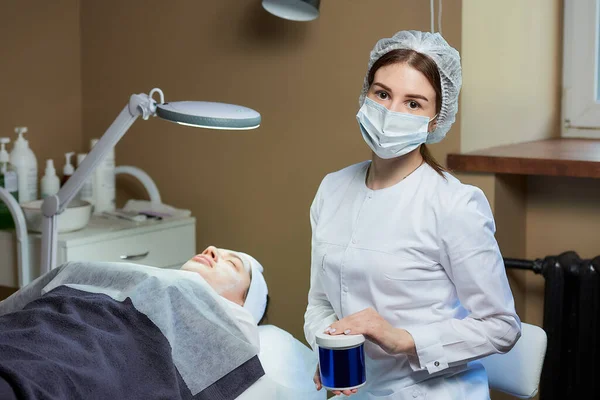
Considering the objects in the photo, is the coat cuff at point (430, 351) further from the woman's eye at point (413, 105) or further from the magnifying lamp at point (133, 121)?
the magnifying lamp at point (133, 121)

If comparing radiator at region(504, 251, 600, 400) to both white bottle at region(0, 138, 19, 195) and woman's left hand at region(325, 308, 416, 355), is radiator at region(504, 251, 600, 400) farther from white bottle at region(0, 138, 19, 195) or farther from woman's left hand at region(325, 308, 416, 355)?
white bottle at region(0, 138, 19, 195)

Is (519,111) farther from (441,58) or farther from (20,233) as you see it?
(20,233)

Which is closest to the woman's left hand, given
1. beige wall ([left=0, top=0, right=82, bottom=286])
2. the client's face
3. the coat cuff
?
the coat cuff

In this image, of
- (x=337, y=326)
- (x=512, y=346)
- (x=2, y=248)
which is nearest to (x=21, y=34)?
(x=2, y=248)

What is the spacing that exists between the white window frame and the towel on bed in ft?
4.31

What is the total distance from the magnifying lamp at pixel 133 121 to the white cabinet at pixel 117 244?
24 centimetres

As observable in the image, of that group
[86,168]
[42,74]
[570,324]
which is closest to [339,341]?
[86,168]

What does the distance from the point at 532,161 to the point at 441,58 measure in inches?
24.2

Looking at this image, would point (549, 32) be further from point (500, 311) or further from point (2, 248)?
point (2, 248)

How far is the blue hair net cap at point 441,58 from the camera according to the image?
1551 millimetres

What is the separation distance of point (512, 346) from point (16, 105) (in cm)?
180

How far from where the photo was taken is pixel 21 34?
2.61 metres

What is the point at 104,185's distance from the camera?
8.45 ft

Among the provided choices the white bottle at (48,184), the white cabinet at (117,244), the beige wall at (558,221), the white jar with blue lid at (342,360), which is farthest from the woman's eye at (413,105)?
the white bottle at (48,184)
